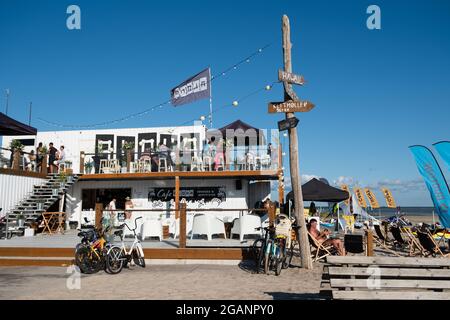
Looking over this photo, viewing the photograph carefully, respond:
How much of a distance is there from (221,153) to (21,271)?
368 inches

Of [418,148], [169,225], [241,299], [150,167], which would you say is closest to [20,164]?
[150,167]

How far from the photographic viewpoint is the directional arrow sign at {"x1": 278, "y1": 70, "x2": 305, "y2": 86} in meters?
9.27

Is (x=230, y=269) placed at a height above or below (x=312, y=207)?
below

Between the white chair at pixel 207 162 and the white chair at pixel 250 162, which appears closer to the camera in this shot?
the white chair at pixel 250 162

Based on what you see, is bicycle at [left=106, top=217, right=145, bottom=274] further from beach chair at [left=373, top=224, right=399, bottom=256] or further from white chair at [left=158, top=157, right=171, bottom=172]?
beach chair at [left=373, top=224, right=399, bottom=256]

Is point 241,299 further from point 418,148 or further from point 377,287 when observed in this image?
point 418,148

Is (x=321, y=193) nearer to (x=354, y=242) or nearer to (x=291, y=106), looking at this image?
(x=354, y=242)

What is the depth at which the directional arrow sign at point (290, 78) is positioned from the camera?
927cm

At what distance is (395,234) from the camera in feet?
40.5

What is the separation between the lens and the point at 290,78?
9.39 m

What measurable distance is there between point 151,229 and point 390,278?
8.02m

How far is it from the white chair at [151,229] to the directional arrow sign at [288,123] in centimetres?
498

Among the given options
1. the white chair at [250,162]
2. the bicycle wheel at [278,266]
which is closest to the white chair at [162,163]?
the white chair at [250,162]

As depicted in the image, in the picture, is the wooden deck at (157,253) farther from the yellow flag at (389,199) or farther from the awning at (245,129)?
the yellow flag at (389,199)
